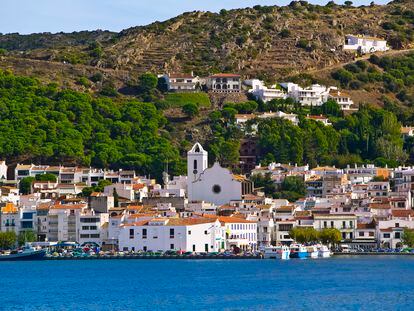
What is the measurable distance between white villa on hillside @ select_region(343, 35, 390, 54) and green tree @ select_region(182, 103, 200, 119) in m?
32.3

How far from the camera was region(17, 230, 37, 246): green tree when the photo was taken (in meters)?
115

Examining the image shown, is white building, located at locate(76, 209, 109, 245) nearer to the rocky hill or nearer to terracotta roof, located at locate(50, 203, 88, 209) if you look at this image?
terracotta roof, located at locate(50, 203, 88, 209)

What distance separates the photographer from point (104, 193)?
12544 cm

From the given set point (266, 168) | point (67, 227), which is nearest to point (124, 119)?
point (266, 168)

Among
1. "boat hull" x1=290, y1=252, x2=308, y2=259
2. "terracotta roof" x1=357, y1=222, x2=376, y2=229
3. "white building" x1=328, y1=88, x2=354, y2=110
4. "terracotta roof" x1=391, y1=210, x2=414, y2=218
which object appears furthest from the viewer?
"white building" x1=328, y1=88, x2=354, y2=110

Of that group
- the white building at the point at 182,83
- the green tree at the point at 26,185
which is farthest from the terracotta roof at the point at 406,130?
the green tree at the point at 26,185

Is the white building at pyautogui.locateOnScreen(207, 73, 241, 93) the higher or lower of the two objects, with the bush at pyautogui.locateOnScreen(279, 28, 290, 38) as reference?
lower

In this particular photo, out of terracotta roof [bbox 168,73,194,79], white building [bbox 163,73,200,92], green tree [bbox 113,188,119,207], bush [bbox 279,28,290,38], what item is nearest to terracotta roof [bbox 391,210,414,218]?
green tree [bbox 113,188,119,207]

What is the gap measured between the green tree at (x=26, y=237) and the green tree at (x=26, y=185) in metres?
17.8

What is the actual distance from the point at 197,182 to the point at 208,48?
174ft

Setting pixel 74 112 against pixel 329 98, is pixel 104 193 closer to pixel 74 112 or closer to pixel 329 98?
pixel 74 112

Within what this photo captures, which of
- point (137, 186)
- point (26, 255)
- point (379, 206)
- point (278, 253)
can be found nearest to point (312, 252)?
point (278, 253)

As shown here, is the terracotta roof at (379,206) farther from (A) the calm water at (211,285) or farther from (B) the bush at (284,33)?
(B) the bush at (284,33)

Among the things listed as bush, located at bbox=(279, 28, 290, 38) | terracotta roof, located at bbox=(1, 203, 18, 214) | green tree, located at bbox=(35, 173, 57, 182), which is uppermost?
bush, located at bbox=(279, 28, 290, 38)
